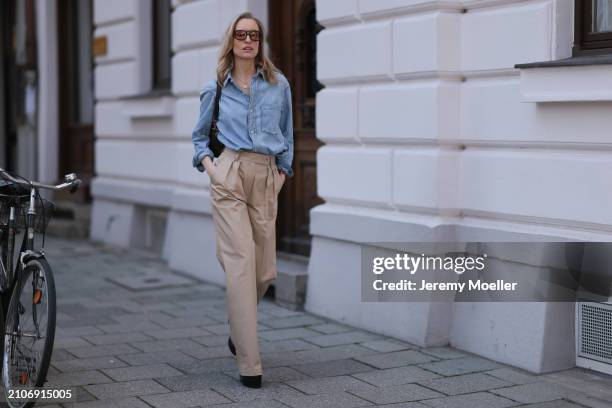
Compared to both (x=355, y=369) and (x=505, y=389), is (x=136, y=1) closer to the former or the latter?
(x=355, y=369)

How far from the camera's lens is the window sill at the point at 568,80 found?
523cm

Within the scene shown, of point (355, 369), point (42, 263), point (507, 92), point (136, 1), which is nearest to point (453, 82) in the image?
point (507, 92)

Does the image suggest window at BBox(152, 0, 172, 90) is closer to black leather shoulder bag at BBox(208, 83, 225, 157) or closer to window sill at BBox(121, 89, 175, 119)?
window sill at BBox(121, 89, 175, 119)

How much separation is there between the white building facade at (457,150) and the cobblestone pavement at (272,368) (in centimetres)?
23


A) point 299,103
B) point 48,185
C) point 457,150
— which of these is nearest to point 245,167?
point 48,185

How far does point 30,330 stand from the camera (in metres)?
4.90

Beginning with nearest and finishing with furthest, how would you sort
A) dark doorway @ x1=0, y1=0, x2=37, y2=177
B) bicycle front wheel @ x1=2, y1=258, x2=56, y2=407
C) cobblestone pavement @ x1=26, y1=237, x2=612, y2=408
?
bicycle front wheel @ x1=2, y1=258, x2=56, y2=407 → cobblestone pavement @ x1=26, y1=237, x2=612, y2=408 → dark doorway @ x1=0, y1=0, x2=37, y2=177

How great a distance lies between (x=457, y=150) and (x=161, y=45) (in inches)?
212

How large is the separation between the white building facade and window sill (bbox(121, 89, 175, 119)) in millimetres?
2991

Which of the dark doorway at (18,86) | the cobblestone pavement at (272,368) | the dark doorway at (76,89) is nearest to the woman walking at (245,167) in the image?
the cobblestone pavement at (272,368)

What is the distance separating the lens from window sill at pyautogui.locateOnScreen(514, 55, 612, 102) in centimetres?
523

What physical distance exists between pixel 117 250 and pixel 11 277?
19.7 ft

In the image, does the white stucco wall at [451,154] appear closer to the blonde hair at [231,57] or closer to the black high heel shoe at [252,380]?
the blonde hair at [231,57]

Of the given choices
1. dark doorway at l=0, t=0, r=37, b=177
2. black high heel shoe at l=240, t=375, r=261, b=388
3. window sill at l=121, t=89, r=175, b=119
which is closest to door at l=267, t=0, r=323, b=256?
window sill at l=121, t=89, r=175, b=119
